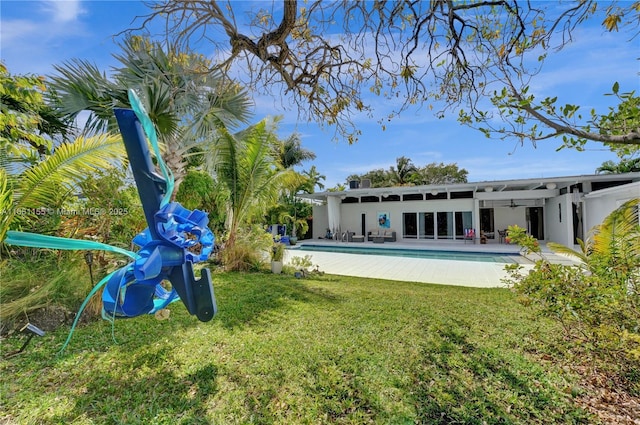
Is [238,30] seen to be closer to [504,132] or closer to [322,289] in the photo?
[504,132]

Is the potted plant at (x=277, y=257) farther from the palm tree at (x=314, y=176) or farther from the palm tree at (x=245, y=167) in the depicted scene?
the palm tree at (x=314, y=176)

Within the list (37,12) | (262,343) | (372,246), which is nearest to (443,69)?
(262,343)

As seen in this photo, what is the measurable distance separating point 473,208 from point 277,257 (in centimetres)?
1452

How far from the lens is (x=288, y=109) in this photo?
530 cm

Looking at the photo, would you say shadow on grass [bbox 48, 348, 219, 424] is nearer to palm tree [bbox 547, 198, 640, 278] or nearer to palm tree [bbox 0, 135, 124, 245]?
palm tree [bbox 0, 135, 124, 245]

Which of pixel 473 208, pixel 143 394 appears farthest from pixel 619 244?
pixel 473 208

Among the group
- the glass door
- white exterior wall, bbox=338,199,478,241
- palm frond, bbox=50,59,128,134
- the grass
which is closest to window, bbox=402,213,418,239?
white exterior wall, bbox=338,199,478,241

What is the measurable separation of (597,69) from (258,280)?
7.79 metres

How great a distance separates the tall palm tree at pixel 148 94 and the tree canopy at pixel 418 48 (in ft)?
→ 4.74

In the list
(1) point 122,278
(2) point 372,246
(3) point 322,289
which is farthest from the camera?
(2) point 372,246

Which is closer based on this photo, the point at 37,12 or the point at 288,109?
the point at 37,12

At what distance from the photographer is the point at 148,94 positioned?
20.1ft

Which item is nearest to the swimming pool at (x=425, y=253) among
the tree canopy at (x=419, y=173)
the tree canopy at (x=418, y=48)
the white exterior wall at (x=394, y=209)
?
the white exterior wall at (x=394, y=209)

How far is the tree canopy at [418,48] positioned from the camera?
9.87ft
